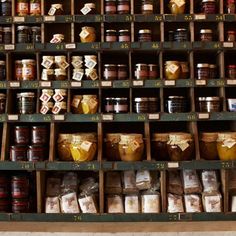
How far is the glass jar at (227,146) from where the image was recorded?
9.42 feet

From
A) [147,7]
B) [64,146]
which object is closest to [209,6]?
[147,7]

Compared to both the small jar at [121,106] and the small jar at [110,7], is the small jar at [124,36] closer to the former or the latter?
the small jar at [110,7]

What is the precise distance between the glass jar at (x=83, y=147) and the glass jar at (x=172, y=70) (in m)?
0.67

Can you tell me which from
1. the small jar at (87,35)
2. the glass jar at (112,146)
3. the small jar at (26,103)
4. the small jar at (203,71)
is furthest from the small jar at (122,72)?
the small jar at (26,103)

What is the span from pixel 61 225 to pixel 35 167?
41 centimetres

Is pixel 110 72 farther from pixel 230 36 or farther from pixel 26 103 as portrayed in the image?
pixel 230 36

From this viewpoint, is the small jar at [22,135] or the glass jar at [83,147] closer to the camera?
the glass jar at [83,147]

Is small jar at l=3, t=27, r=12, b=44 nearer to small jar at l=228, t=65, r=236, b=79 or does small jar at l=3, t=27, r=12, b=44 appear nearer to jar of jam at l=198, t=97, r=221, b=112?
jar of jam at l=198, t=97, r=221, b=112

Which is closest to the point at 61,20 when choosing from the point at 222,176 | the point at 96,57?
the point at 96,57

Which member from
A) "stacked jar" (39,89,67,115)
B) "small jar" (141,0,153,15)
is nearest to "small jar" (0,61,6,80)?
"stacked jar" (39,89,67,115)

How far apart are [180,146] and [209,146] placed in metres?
0.22

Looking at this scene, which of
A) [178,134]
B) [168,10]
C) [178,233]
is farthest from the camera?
[168,10]

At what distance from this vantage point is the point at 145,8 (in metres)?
3.02

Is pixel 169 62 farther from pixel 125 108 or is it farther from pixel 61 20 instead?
pixel 61 20
